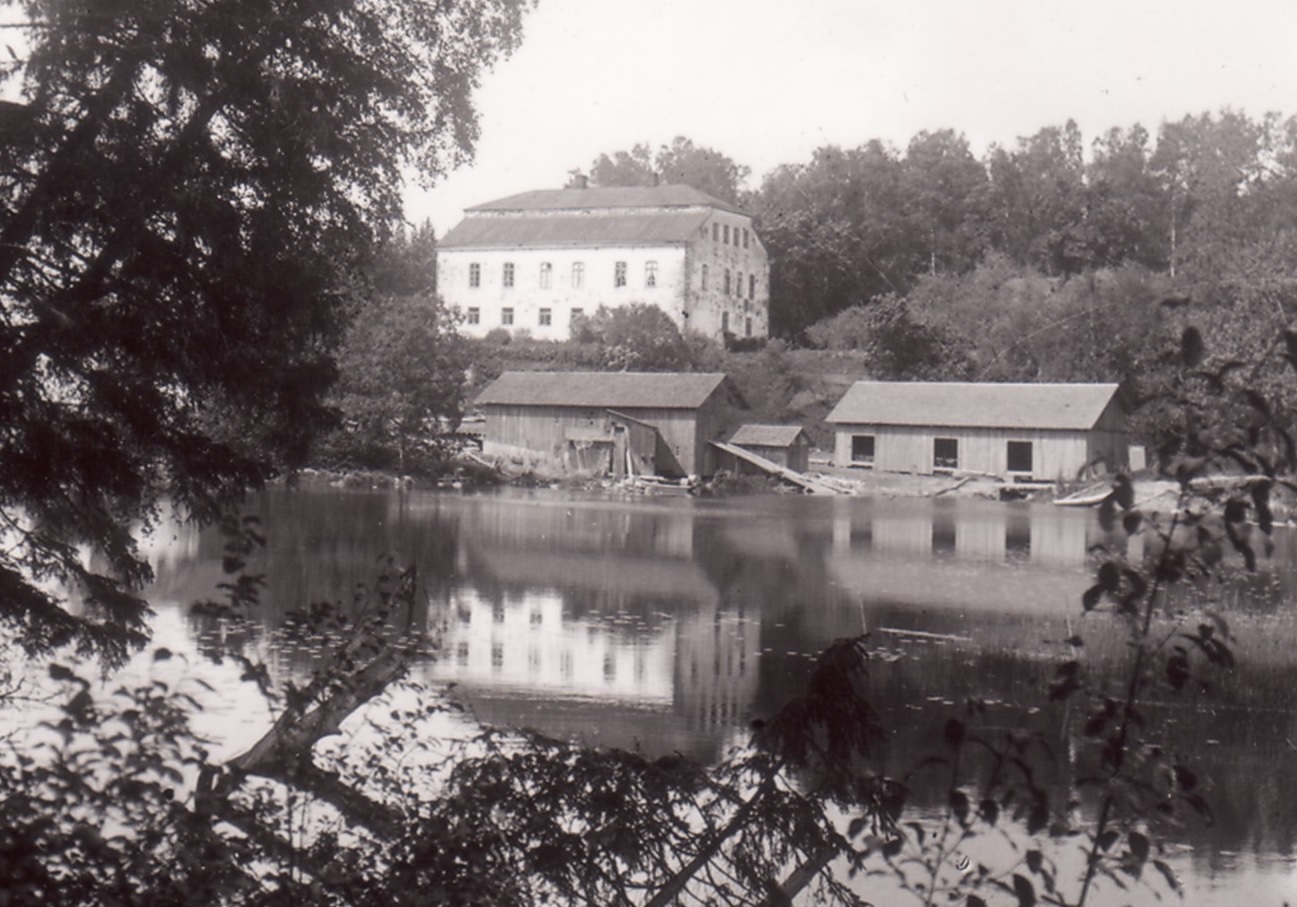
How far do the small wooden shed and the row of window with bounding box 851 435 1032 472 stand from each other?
196 cm

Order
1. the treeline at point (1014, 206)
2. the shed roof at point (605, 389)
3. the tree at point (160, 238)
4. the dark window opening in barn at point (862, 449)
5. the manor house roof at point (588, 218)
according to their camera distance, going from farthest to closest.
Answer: the manor house roof at point (588, 218) → the treeline at point (1014, 206) → the dark window opening in barn at point (862, 449) → the shed roof at point (605, 389) → the tree at point (160, 238)

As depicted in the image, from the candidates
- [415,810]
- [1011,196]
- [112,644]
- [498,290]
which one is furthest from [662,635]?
[1011,196]

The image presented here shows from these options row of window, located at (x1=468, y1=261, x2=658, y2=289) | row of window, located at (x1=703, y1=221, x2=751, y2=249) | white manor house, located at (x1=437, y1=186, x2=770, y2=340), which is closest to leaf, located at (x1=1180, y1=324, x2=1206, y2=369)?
white manor house, located at (x1=437, y1=186, x2=770, y2=340)

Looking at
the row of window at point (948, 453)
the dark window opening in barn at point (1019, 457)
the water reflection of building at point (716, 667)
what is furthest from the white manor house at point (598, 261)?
the water reflection of building at point (716, 667)

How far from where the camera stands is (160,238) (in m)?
10.0

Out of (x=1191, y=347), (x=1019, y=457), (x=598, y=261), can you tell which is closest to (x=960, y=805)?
(x=1191, y=347)

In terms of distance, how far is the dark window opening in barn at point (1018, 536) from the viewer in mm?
30000

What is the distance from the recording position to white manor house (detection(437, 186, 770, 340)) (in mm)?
66938

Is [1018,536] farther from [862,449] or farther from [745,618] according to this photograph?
[862,449]

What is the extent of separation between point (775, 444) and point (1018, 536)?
20122mm

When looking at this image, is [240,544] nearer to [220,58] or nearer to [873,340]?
[220,58]

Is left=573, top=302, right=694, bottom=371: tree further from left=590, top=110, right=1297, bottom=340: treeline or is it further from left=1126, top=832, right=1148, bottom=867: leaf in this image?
left=1126, top=832, right=1148, bottom=867: leaf

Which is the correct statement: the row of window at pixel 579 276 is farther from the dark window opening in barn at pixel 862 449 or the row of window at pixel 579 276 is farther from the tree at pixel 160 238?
the tree at pixel 160 238

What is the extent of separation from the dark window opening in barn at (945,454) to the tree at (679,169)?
127 feet
